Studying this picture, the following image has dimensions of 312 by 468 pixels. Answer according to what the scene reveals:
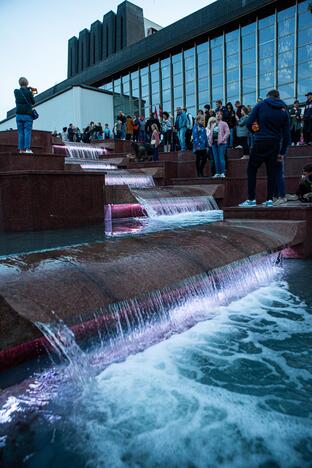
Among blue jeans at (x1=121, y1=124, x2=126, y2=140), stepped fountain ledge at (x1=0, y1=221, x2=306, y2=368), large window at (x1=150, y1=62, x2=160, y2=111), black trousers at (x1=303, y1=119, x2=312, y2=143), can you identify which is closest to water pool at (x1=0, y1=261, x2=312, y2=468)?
stepped fountain ledge at (x1=0, y1=221, x2=306, y2=368)

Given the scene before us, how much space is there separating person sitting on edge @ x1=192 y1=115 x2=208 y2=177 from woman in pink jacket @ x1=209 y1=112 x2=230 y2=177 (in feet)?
1.31

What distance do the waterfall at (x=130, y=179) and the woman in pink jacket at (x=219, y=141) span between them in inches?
67.4

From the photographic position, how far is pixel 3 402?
1986 mm

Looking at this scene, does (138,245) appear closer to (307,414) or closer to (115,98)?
(307,414)

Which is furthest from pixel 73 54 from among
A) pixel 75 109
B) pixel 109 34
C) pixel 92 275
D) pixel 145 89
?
pixel 92 275

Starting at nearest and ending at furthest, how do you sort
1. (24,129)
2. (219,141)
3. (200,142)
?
1. (24,129)
2. (219,141)
3. (200,142)

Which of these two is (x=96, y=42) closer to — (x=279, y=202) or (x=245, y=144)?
(x=245, y=144)

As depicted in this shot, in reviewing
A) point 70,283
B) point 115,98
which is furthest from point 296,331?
point 115,98

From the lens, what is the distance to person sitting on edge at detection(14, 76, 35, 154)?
8.19 m

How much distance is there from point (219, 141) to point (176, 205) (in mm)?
2900

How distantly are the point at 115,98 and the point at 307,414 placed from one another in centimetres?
2743

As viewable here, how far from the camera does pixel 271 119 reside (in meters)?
5.88

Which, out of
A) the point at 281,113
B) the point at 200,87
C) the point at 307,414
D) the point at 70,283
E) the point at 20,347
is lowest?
the point at 307,414

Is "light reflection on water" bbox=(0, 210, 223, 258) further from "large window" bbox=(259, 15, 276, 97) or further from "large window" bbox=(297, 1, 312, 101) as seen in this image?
"large window" bbox=(259, 15, 276, 97)
